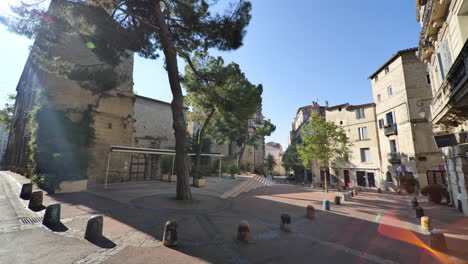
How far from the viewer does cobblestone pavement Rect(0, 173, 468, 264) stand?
473 centimetres

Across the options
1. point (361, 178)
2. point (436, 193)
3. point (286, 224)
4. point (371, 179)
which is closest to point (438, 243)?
point (286, 224)

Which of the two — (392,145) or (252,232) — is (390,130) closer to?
(392,145)

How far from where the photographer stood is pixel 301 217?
863 cm

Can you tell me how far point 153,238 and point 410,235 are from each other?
8.94m

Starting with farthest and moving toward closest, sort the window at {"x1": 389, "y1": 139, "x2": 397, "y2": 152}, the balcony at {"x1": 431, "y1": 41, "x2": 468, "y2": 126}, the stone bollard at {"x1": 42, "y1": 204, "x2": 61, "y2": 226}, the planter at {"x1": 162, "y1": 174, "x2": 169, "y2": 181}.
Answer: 1. the window at {"x1": 389, "y1": 139, "x2": 397, "y2": 152}
2. the planter at {"x1": 162, "y1": 174, "x2": 169, "y2": 181}
3. the stone bollard at {"x1": 42, "y1": 204, "x2": 61, "y2": 226}
4. the balcony at {"x1": 431, "y1": 41, "x2": 468, "y2": 126}

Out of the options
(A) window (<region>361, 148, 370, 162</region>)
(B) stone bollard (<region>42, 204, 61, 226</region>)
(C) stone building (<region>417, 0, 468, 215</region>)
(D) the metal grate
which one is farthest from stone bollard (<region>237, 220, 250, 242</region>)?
(A) window (<region>361, 148, 370, 162</region>)

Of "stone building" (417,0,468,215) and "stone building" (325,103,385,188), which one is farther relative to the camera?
"stone building" (325,103,385,188)

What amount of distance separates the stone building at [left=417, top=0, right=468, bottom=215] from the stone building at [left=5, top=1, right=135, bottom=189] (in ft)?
50.7

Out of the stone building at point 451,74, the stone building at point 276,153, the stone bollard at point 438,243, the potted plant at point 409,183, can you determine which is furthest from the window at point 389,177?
the stone building at point 276,153

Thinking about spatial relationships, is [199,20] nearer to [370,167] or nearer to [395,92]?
[395,92]

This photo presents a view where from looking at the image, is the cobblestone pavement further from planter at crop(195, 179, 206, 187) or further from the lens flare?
planter at crop(195, 179, 206, 187)

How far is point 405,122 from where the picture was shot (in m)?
18.7

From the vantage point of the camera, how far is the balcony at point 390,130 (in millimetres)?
A: 19903

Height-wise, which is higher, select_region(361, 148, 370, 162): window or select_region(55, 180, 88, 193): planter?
select_region(361, 148, 370, 162): window
